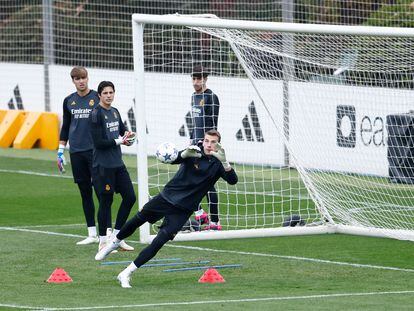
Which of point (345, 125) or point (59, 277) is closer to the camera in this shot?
point (59, 277)

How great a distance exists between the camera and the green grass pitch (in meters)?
11.1

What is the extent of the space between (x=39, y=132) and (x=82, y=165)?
11.9 m

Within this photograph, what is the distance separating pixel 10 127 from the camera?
26.9 metres

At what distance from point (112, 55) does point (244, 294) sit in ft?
54.9

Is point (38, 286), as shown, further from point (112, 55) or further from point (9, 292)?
point (112, 55)

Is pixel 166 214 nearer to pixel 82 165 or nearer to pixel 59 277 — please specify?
pixel 59 277

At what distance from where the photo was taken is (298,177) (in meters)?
17.5

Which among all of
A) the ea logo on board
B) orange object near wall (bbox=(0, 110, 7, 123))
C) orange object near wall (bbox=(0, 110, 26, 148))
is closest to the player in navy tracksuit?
the ea logo on board

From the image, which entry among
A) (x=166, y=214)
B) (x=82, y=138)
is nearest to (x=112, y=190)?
(x=82, y=138)

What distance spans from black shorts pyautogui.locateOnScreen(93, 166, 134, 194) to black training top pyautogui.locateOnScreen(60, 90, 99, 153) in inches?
26.9

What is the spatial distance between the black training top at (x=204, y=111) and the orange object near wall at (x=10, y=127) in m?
11.5

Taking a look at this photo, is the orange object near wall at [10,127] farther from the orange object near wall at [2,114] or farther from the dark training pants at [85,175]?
the dark training pants at [85,175]

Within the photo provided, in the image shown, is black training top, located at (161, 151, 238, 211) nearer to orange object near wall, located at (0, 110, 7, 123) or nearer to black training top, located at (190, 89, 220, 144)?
black training top, located at (190, 89, 220, 144)

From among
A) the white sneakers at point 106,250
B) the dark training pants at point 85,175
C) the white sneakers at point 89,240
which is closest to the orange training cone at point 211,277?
the white sneakers at point 106,250
